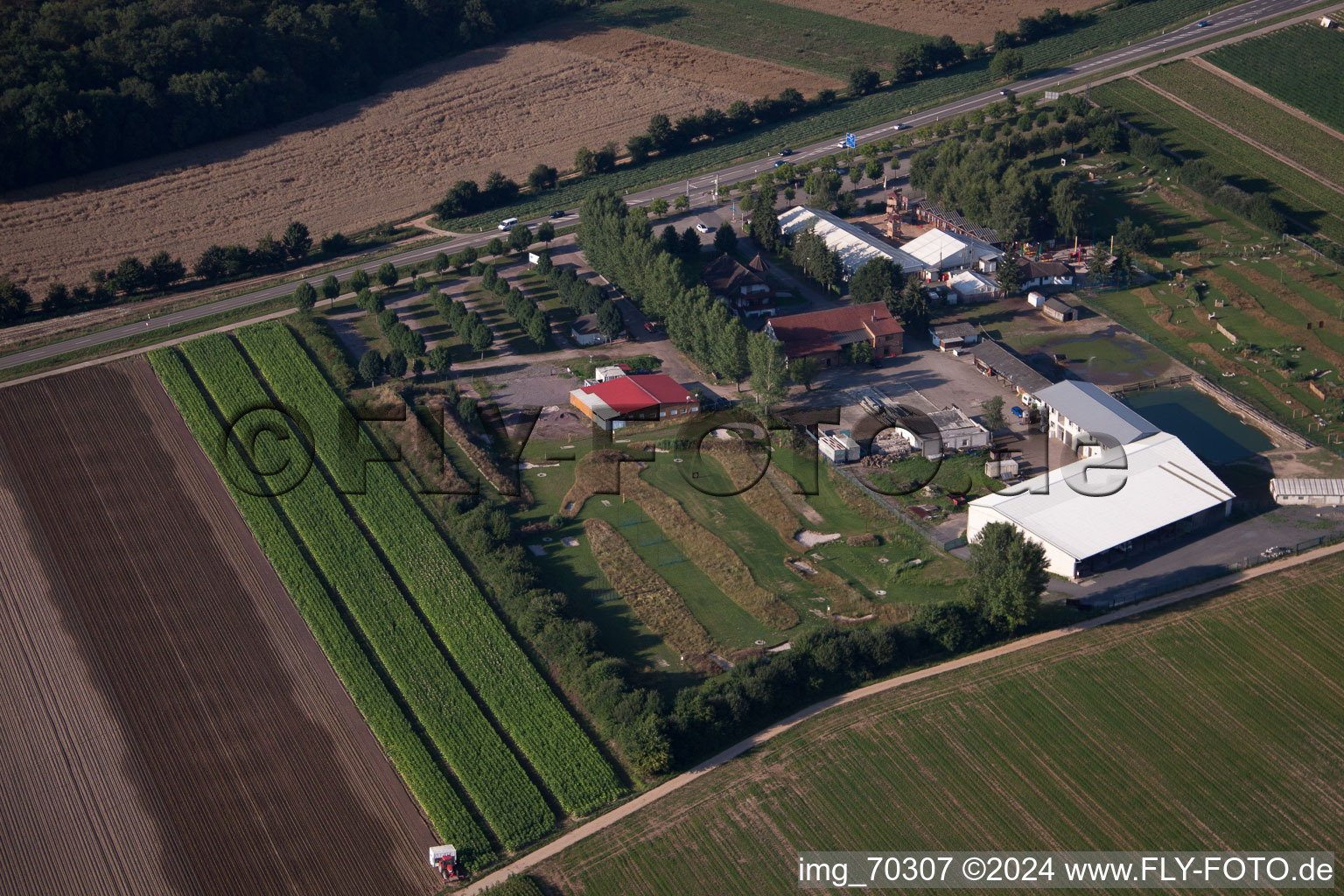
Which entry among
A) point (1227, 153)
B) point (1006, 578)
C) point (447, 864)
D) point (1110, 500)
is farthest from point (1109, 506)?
point (1227, 153)

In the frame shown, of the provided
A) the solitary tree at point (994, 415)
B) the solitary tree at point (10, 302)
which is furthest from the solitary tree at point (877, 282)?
the solitary tree at point (10, 302)

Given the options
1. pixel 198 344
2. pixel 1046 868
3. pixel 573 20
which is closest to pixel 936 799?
pixel 1046 868

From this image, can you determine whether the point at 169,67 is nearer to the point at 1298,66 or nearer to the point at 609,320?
the point at 609,320

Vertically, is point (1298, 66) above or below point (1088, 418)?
above

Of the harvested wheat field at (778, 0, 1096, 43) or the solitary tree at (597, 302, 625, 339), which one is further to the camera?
the harvested wheat field at (778, 0, 1096, 43)

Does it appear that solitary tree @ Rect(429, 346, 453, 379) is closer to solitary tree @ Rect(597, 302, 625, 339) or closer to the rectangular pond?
solitary tree @ Rect(597, 302, 625, 339)

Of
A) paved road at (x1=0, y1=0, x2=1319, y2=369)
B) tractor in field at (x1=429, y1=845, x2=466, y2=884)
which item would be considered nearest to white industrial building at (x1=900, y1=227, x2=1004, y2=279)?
paved road at (x1=0, y1=0, x2=1319, y2=369)
